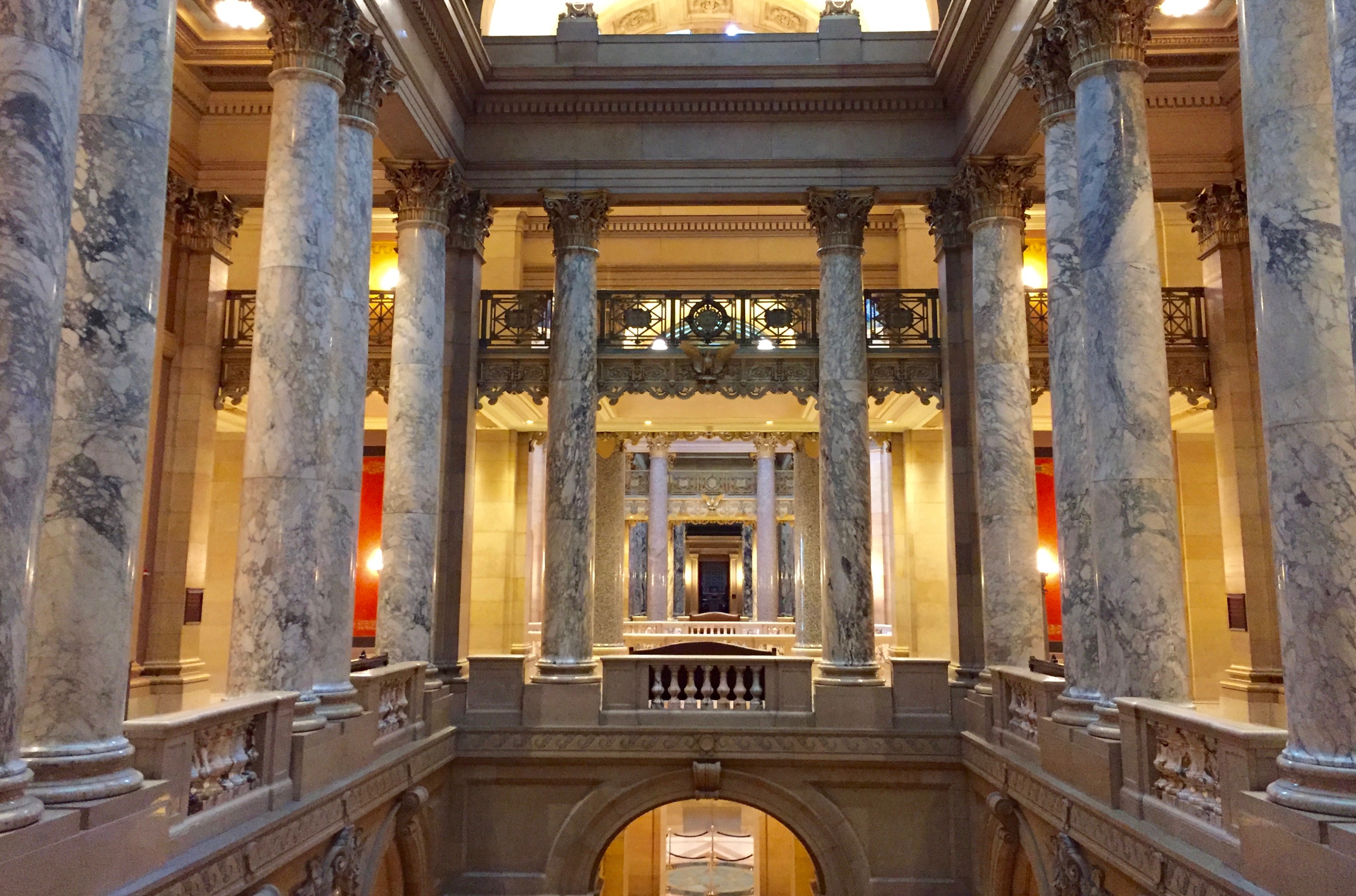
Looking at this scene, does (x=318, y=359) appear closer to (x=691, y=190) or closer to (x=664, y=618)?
(x=691, y=190)

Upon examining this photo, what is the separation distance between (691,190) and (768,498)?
1409cm

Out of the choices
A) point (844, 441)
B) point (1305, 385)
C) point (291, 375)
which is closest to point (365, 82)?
point (291, 375)

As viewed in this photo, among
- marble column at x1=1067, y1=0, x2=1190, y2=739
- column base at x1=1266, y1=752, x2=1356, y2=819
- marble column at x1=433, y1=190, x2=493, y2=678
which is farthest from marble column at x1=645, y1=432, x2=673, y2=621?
column base at x1=1266, y1=752, x2=1356, y2=819

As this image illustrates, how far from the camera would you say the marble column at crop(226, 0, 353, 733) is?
796cm

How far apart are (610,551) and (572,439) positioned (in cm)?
723

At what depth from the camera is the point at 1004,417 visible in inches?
458

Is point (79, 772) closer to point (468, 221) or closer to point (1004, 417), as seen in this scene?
point (468, 221)

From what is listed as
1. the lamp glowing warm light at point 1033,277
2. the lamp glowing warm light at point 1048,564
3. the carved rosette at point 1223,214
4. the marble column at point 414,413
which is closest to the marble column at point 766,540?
the lamp glowing warm light at point 1048,564

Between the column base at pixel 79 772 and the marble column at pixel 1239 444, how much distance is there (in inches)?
471

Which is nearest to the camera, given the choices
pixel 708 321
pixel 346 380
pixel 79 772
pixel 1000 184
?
pixel 79 772

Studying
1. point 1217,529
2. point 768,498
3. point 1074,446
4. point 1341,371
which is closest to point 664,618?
point 768,498

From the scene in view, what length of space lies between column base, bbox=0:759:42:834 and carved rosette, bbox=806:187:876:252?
1075cm

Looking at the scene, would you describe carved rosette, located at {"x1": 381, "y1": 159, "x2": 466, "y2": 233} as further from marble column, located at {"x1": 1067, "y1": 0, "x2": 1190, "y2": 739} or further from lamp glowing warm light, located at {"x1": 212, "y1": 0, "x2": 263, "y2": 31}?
marble column, located at {"x1": 1067, "y1": 0, "x2": 1190, "y2": 739}

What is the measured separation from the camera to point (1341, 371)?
5.32 metres
